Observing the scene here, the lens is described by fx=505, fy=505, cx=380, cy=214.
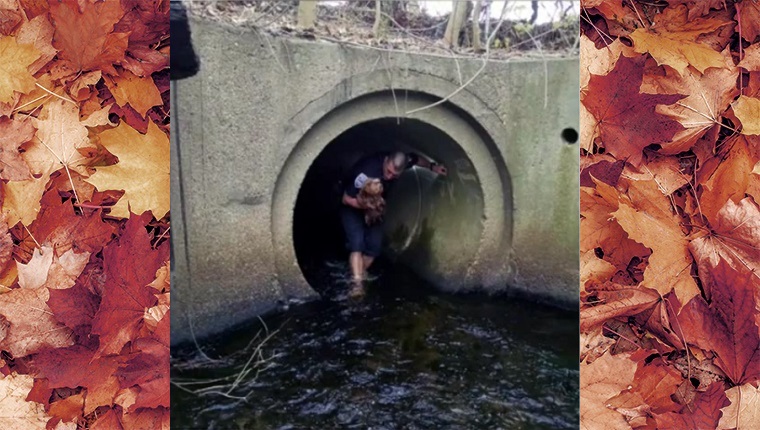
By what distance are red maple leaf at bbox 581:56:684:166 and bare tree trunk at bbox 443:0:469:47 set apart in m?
3.57

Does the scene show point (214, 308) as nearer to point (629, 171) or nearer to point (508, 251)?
point (508, 251)

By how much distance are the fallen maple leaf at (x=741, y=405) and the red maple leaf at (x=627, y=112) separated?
406 millimetres

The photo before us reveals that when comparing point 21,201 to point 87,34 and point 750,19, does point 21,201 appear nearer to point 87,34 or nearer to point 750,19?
point 87,34

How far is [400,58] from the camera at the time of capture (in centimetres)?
395

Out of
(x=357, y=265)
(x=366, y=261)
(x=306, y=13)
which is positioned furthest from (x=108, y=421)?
(x=366, y=261)

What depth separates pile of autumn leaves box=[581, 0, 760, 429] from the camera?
0.83m

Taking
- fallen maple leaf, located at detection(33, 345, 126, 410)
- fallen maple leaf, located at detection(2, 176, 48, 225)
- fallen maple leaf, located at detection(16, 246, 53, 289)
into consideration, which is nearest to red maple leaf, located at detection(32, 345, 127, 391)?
fallen maple leaf, located at detection(33, 345, 126, 410)

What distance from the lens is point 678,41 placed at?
858mm

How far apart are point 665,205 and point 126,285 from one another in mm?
914

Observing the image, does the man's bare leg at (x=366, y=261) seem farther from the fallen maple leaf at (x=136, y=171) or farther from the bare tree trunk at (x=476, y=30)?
the fallen maple leaf at (x=136, y=171)

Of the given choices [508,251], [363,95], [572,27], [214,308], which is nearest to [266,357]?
[214,308]

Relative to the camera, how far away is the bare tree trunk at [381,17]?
13.1 ft

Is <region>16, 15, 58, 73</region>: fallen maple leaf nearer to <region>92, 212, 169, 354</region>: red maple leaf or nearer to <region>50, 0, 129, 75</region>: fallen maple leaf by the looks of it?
<region>50, 0, 129, 75</region>: fallen maple leaf

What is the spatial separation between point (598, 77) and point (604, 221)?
9.5 inches
